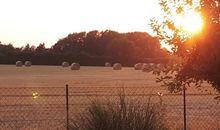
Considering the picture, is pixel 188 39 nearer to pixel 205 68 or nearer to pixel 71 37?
pixel 205 68

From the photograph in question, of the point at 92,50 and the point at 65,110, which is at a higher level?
the point at 92,50

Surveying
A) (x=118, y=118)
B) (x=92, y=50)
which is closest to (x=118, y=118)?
(x=118, y=118)

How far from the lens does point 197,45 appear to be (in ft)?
36.6

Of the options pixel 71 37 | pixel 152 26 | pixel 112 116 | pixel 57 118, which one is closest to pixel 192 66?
pixel 152 26

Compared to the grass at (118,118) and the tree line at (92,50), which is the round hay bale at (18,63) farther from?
the grass at (118,118)

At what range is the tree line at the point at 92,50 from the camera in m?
96.8

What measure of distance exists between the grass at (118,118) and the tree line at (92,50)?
82.6 metres

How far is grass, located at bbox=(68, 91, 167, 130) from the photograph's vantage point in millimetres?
10133

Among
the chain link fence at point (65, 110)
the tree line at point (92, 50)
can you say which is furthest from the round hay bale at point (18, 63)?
the chain link fence at point (65, 110)

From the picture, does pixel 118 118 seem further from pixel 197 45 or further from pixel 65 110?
pixel 65 110

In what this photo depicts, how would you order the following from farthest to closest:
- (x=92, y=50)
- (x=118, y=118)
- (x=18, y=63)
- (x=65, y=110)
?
(x=92, y=50) → (x=18, y=63) → (x=65, y=110) → (x=118, y=118)

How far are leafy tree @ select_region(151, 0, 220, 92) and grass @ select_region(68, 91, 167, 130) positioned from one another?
56.2 inches

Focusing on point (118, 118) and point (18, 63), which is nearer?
point (118, 118)

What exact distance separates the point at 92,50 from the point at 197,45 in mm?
119757
